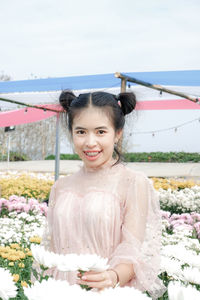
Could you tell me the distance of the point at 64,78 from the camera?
6.79 m

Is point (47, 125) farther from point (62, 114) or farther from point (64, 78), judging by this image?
point (62, 114)

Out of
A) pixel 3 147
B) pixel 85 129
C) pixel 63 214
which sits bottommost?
pixel 3 147

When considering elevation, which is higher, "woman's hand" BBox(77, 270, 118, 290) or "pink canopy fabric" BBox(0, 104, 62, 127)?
"woman's hand" BBox(77, 270, 118, 290)

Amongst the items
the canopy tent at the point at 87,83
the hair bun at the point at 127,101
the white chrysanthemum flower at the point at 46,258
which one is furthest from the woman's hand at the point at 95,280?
the canopy tent at the point at 87,83

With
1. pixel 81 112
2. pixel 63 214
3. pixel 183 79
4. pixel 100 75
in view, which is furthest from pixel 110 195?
pixel 100 75

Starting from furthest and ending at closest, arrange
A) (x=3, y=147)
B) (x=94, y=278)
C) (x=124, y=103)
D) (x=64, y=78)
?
1. (x=3, y=147)
2. (x=64, y=78)
3. (x=124, y=103)
4. (x=94, y=278)

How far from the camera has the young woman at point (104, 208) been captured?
142cm

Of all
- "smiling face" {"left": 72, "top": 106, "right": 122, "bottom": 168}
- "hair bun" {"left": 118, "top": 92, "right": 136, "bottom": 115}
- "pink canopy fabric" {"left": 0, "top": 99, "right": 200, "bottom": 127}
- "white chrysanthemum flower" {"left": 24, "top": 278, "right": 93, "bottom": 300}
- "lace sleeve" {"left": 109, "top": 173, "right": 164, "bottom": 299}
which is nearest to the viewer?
"white chrysanthemum flower" {"left": 24, "top": 278, "right": 93, "bottom": 300}

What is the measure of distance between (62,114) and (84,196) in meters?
0.49

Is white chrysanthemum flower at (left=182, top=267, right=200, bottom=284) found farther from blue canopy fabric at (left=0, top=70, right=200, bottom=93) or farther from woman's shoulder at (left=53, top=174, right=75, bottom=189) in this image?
blue canopy fabric at (left=0, top=70, right=200, bottom=93)

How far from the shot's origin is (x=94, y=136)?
1466 millimetres

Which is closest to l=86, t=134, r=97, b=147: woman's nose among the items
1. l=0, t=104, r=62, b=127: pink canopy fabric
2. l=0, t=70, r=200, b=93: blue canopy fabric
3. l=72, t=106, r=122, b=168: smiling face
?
l=72, t=106, r=122, b=168: smiling face

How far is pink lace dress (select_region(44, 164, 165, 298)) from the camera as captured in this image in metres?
1.42

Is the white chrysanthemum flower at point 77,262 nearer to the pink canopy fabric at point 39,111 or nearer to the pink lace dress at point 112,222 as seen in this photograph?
the pink lace dress at point 112,222
